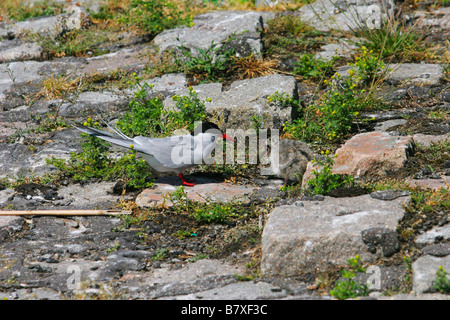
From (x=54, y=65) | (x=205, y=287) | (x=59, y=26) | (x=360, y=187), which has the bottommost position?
(x=205, y=287)

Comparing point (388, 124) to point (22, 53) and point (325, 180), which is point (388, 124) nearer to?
point (325, 180)

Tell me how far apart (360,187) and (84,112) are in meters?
3.92

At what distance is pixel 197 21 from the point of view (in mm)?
8070

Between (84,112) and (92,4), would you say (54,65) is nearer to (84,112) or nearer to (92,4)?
(84,112)

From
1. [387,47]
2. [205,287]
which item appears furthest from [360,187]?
[387,47]

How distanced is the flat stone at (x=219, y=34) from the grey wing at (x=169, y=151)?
2552 millimetres

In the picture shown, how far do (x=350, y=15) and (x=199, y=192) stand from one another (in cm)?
463

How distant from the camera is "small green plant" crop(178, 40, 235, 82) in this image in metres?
7.02

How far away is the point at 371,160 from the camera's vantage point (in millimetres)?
4504

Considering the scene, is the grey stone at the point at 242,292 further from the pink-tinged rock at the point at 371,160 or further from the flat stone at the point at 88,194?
the flat stone at the point at 88,194

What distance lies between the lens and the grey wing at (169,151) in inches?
193

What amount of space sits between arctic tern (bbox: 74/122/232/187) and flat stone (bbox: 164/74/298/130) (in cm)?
80

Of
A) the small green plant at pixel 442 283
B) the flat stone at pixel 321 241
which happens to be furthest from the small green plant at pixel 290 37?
the small green plant at pixel 442 283

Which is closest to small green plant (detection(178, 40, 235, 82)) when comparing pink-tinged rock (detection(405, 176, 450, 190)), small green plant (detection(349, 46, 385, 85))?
small green plant (detection(349, 46, 385, 85))
